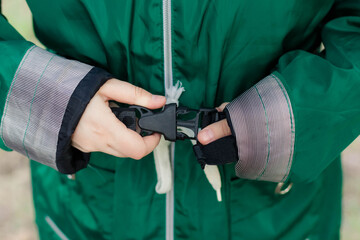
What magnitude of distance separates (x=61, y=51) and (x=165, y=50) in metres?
0.30

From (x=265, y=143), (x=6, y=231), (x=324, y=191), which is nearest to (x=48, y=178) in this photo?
(x=265, y=143)

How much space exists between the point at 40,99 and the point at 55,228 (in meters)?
0.61

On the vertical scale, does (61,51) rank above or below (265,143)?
above

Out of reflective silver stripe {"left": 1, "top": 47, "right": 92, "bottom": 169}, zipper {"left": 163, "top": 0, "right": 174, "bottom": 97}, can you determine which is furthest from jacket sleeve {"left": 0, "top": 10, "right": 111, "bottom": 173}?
zipper {"left": 163, "top": 0, "right": 174, "bottom": 97}

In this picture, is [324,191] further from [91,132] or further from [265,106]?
[91,132]

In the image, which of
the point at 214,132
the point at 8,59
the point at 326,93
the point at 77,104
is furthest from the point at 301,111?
the point at 8,59

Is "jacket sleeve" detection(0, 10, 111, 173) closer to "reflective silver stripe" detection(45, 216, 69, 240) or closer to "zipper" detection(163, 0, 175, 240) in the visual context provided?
A: "zipper" detection(163, 0, 175, 240)

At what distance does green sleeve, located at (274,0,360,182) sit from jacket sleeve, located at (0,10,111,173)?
411 millimetres

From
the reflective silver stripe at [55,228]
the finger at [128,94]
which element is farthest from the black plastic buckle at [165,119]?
the reflective silver stripe at [55,228]

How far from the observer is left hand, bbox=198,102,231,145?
0.76 m

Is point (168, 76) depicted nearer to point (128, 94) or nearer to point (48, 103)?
point (128, 94)

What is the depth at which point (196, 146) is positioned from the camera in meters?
0.78

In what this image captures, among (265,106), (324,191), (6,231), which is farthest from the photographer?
(6,231)

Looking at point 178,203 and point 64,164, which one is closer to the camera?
point 64,164
